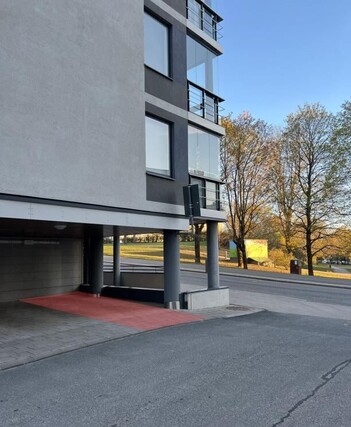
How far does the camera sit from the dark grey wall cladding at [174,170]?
12.0m

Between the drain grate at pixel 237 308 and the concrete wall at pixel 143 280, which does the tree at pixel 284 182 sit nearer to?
the concrete wall at pixel 143 280

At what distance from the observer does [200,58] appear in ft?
50.2

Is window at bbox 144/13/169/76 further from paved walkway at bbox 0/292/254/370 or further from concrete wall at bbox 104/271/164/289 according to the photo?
concrete wall at bbox 104/271/164/289

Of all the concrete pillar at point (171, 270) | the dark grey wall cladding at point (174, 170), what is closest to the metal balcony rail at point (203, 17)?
the dark grey wall cladding at point (174, 170)

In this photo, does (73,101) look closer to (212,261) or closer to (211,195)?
(211,195)

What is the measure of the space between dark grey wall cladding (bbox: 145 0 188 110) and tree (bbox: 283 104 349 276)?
66.6 feet

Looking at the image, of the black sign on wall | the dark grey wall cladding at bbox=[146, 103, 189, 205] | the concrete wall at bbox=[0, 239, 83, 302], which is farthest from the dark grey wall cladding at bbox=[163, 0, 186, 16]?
the concrete wall at bbox=[0, 239, 83, 302]

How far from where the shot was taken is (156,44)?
12891 millimetres

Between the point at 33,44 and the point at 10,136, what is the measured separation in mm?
2080

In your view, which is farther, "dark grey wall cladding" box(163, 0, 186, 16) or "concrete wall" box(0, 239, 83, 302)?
"concrete wall" box(0, 239, 83, 302)

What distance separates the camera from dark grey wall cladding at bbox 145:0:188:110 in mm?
12352

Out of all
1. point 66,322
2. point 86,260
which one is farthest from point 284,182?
point 66,322

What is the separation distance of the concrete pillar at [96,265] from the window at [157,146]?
5.05m

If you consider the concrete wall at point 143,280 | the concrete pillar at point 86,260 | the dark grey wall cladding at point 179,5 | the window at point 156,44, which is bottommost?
the concrete wall at point 143,280
